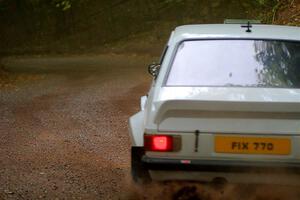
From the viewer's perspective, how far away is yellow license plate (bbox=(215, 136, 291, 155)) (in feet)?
14.8

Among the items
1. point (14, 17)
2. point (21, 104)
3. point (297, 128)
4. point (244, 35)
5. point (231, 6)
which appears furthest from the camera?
point (14, 17)

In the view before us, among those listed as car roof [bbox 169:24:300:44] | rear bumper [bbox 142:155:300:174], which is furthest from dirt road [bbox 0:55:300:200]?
car roof [bbox 169:24:300:44]

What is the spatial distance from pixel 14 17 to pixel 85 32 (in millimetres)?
3229

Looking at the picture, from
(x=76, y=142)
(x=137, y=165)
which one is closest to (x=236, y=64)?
(x=137, y=165)

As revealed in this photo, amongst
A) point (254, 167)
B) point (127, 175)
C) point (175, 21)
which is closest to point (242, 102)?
point (254, 167)

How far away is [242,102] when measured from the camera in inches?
178

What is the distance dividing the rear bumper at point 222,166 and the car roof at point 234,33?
1418 mm

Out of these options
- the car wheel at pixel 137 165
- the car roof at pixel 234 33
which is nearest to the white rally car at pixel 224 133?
the car wheel at pixel 137 165

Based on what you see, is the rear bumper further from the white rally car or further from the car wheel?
the car wheel

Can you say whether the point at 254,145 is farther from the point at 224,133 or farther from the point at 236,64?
the point at 236,64

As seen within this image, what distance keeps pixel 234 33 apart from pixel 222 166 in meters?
1.57

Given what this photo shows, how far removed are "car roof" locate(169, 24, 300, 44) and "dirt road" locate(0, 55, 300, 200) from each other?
5.04 feet

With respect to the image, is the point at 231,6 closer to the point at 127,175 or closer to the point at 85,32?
the point at 85,32

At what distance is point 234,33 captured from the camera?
18.0 feet
